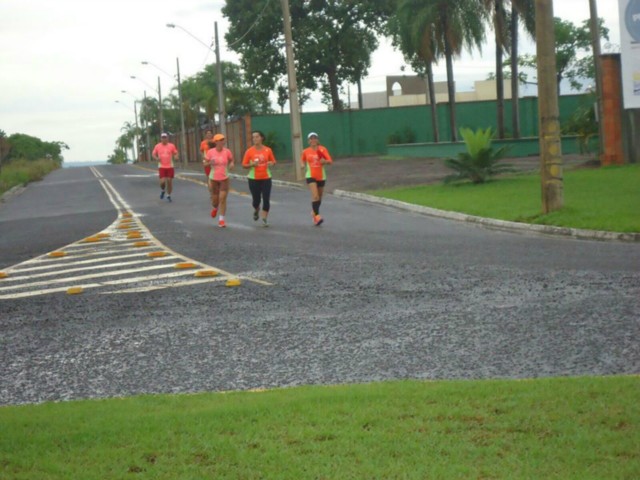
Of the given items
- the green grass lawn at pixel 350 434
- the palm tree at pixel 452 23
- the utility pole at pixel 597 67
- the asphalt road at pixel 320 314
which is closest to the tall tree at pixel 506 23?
the palm tree at pixel 452 23

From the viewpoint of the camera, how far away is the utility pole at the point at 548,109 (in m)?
19.3

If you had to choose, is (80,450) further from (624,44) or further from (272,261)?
(624,44)

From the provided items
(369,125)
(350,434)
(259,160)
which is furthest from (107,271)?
(369,125)

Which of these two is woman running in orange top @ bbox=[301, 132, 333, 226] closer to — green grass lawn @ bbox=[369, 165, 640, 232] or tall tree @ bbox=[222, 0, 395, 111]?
green grass lawn @ bbox=[369, 165, 640, 232]

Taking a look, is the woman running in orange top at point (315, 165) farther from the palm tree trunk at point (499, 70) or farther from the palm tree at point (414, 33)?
the palm tree at point (414, 33)

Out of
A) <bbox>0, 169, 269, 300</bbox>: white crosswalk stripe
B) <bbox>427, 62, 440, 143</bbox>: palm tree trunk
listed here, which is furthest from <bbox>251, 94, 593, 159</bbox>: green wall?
<bbox>0, 169, 269, 300</bbox>: white crosswalk stripe

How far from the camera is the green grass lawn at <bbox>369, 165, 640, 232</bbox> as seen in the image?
734 inches

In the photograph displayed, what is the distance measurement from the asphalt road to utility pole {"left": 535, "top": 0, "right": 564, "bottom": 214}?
173 centimetres

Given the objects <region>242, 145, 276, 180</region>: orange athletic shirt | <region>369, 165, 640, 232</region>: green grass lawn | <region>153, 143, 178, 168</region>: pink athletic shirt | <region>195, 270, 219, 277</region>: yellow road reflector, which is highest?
<region>153, 143, 178, 168</region>: pink athletic shirt

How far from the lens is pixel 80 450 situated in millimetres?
5340

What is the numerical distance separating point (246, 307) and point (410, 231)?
8784mm

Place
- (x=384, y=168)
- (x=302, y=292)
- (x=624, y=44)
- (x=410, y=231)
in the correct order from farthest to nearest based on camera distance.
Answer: (x=384, y=168) < (x=624, y=44) < (x=410, y=231) < (x=302, y=292)

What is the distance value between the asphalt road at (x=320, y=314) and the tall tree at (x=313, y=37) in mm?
55059

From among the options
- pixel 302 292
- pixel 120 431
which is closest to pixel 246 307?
pixel 302 292
